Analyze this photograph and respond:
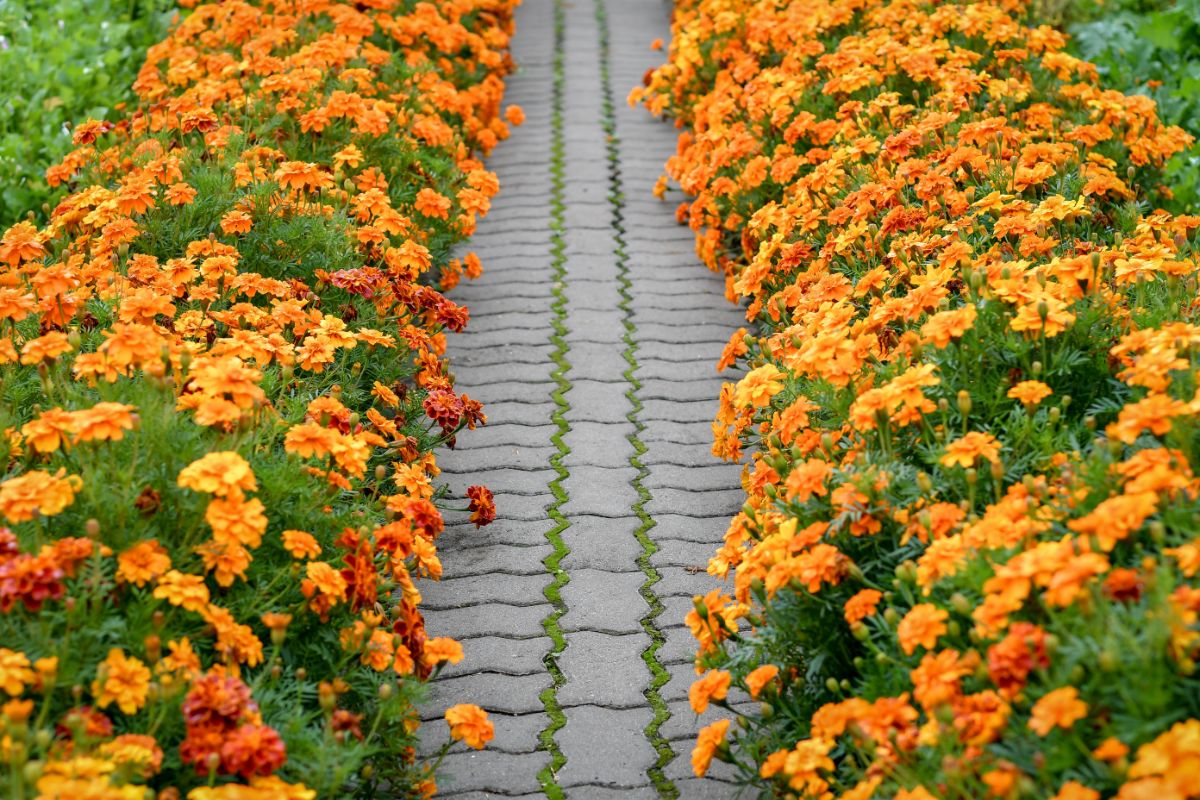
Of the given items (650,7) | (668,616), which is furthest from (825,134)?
(650,7)

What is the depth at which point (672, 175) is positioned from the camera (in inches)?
250

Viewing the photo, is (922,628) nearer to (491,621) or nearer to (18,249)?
(491,621)

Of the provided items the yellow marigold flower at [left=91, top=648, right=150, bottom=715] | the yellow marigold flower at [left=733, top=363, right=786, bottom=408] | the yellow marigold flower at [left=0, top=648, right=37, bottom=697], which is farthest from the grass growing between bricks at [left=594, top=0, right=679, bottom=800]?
the yellow marigold flower at [left=0, top=648, right=37, bottom=697]

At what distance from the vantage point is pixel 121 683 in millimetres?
2324

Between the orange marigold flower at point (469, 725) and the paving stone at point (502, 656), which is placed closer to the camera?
the orange marigold flower at point (469, 725)

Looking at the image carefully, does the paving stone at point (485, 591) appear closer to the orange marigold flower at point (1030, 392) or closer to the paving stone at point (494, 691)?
the paving stone at point (494, 691)

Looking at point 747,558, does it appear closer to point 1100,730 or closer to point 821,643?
point 821,643

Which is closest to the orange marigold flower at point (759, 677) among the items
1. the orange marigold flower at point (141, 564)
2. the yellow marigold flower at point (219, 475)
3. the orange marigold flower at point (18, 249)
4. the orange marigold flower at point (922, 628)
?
the orange marigold flower at point (922, 628)

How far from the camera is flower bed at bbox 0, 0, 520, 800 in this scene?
2330mm

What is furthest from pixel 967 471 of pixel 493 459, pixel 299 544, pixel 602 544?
pixel 493 459

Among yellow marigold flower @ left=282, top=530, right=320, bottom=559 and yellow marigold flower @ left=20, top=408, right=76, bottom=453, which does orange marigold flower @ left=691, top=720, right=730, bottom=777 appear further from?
yellow marigold flower @ left=20, top=408, right=76, bottom=453

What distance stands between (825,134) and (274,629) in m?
3.16

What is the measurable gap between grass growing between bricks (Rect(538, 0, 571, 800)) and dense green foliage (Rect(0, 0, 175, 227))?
7.03 ft

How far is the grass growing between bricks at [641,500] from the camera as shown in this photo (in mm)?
3184
